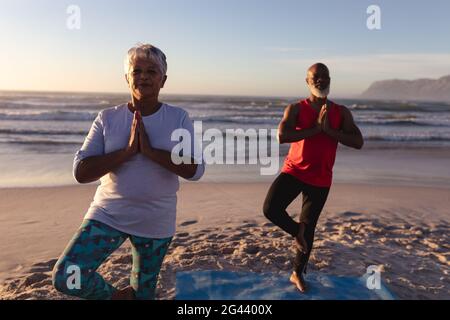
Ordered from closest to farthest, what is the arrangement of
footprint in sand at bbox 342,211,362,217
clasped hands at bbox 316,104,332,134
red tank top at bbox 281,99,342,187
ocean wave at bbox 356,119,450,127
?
clasped hands at bbox 316,104,332,134 → red tank top at bbox 281,99,342,187 → footprint in sand at bbox 342,211,362,217 → ocean wave at bbox 356,119,450,127

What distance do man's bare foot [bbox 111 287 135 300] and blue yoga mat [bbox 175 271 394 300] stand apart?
3.67 feet

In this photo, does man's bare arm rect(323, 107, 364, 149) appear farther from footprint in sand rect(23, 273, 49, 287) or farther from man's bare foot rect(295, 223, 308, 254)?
footprint in sand rect(23, 273, 49, 287)

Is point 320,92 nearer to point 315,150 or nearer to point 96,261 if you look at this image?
point 315,150

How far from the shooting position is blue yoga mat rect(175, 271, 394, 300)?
3.65 meters

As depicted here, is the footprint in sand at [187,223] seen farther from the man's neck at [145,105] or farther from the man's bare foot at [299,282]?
the man's neck at [145,105]

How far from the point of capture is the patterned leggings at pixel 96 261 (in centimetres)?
223

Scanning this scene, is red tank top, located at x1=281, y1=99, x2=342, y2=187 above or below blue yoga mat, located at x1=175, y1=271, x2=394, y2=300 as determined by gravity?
above

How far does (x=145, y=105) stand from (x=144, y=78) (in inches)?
6.6

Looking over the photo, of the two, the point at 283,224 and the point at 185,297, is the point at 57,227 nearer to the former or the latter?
the point at 185,297

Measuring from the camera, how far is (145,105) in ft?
8.02

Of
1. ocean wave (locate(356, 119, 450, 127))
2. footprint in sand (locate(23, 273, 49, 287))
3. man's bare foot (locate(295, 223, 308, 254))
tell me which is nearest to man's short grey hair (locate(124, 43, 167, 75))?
man's bare foot (locate(295, 223, 308, 254))

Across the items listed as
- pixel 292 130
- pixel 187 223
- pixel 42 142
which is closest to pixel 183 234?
pixel 187 223

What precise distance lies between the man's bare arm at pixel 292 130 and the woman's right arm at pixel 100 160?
145 centimetres
